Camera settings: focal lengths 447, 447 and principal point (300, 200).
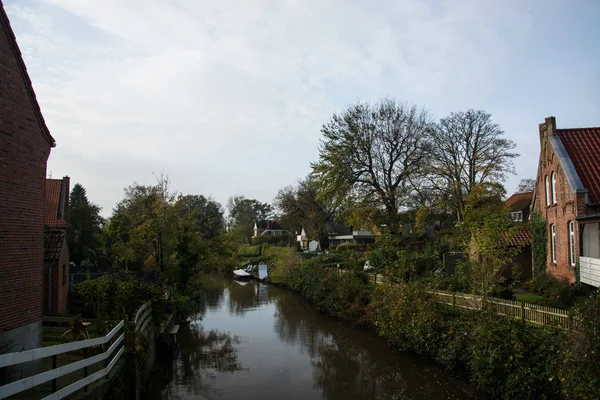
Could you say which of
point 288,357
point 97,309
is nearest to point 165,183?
point 97,309

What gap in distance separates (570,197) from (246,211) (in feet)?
277

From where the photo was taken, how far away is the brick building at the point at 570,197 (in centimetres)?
1709

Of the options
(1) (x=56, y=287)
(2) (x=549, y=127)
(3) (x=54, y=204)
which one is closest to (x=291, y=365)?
(1) (x=56, y=287)

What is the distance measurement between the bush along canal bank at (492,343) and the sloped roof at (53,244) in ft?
41.8

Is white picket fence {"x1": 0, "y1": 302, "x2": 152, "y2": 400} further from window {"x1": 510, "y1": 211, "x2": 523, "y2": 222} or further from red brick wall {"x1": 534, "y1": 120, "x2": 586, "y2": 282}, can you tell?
window {"x1": 510, "y1": 211, "x2": 523, "y2": 222}

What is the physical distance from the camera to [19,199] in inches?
356

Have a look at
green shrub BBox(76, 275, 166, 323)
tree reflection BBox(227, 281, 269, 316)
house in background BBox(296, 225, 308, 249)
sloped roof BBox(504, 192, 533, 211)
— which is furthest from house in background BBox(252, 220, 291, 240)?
green shrub BBox(76, 275, 166, 323)

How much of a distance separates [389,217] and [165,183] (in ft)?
57.8

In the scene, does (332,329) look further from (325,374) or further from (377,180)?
(377,180)

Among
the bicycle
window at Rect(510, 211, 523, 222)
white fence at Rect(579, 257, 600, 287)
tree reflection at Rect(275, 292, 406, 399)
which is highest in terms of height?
window at Rect(510, 211, 523, 222)

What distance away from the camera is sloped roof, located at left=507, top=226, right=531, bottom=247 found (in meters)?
24.7

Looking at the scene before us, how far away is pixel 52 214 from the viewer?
23828mm

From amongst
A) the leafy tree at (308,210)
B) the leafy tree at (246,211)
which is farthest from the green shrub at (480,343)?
the leafy tree at (246,211)

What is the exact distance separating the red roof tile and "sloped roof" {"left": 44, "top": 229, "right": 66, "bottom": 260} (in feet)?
66.5
